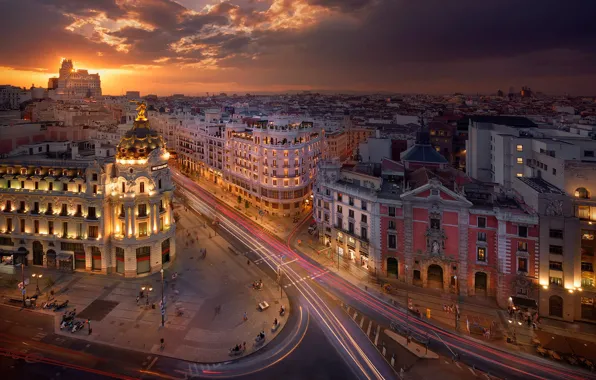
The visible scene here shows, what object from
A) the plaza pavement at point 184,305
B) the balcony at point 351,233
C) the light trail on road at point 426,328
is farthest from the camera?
the balcony at point 351,233

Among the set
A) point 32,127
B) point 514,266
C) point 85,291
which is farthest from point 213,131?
point 514,266

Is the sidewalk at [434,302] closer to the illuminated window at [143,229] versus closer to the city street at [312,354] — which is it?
the city street at [312,354]

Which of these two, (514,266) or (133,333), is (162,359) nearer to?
(133,333)

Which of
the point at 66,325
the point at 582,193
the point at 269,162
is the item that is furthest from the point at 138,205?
the point at 582,193

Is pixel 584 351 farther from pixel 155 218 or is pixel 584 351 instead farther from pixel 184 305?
pixel 155 218

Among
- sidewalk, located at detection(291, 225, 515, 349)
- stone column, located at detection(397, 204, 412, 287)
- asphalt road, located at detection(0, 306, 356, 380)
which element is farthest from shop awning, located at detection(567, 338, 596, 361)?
asphalt road, located at detection(0, 306, 356, 380)

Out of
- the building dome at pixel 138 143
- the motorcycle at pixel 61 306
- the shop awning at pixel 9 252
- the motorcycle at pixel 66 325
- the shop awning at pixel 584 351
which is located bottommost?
the shop awning at pixel 584 351

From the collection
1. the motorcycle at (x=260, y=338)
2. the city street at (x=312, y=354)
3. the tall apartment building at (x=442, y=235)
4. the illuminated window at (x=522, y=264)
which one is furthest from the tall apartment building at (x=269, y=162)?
the illuminated window at (x=522, y=264)
